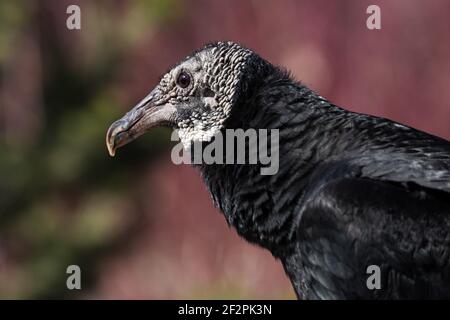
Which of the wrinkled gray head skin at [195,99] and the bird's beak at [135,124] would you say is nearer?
the wrinkled gray head skin at [195,99]

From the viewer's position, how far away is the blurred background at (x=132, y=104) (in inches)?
376

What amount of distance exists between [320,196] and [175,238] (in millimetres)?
6874

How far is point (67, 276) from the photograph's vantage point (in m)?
9.56

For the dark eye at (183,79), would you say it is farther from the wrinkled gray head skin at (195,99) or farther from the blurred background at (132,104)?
the blurred background at (132,104)

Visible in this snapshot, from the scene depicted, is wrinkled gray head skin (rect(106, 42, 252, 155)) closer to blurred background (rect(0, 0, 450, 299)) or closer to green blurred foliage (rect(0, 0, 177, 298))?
blurred background (rect(0, 0, 450, 299))

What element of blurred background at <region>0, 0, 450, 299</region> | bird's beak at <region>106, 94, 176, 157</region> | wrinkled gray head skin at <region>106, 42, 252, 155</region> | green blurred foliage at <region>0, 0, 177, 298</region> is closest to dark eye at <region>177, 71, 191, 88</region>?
wrinkled gray head skin at <region>106, 42, 252, 155</region>

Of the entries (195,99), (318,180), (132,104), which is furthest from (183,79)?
(132,104)

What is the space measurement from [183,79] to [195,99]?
11 centimetres

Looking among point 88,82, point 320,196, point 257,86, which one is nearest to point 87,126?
point 88,82

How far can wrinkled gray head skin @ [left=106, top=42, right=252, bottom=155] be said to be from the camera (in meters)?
4.51

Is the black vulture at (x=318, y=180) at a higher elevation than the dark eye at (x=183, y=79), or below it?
below

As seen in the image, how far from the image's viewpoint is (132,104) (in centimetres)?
962

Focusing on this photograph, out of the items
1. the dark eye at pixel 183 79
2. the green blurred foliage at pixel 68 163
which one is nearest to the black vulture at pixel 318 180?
the dark eye at pixel 183 79
